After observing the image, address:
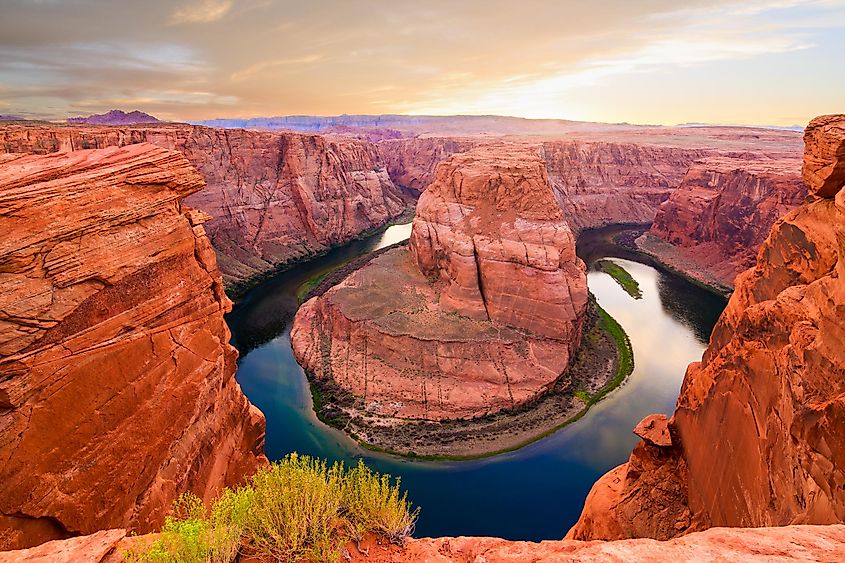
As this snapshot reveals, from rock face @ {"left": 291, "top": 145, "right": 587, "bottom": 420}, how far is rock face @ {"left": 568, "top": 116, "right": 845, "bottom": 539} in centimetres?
1863

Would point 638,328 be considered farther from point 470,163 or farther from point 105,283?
point 105,283

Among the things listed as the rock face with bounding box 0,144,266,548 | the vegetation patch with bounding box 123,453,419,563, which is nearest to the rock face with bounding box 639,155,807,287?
the vegetation patch with bounding box 123,453,419,563

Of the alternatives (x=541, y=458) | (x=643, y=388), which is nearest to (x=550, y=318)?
(x=643, y=388)

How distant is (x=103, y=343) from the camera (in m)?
11.6

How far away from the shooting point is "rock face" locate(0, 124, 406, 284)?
194ft

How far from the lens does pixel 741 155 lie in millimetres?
90625

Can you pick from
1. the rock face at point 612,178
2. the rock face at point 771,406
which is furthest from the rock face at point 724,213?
the rock face at point 771,406

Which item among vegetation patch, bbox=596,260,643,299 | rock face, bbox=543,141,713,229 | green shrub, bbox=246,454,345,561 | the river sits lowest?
the river

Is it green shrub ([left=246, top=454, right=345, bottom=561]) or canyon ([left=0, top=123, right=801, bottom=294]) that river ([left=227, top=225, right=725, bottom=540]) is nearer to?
canyon ([left=0, top=123, right=801, bottom=294])

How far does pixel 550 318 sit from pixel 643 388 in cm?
936

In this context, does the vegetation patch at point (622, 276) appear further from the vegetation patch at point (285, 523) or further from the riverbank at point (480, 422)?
the vegetation patch at point (285, 523)

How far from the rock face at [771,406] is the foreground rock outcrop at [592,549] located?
1.92 meters

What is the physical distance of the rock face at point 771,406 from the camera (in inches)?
321

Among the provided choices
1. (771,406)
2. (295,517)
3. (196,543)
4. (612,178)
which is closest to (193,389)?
(295,517)
